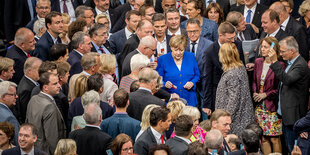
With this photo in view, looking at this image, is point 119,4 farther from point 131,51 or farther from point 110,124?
point 110,124

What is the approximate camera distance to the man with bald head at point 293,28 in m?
9.77

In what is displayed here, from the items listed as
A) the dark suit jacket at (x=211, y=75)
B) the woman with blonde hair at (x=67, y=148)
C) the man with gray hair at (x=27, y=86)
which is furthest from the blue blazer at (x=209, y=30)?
the woman with blonde hair at (x=67, y=148)

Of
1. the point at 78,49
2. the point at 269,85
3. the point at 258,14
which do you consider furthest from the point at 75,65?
the point at 258,14

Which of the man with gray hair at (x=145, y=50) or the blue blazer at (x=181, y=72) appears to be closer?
the man with gray hair at (x=145, y=50)

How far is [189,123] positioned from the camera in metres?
6.27

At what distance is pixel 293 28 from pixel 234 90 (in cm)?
241

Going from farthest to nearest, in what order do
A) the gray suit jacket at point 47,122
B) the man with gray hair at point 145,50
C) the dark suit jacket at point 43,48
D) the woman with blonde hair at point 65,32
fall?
the woman with blonde hair at point 65,32
the dark suit jacket at point 43,48
the man with gray hair at point 145,50
the gray suit jacket at point 47,122

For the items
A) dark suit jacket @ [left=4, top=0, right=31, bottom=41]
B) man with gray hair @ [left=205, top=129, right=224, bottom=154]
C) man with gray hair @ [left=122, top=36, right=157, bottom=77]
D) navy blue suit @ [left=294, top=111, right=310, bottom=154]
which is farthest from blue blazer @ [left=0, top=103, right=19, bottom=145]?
dark suit jacket @ [left=4, top=0, right=31, bottom=41]

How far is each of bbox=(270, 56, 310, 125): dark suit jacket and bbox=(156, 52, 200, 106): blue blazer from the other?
1.34 meters

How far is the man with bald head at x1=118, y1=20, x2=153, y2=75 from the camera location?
365 inches

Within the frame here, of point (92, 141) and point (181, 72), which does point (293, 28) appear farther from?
point (92, 141)

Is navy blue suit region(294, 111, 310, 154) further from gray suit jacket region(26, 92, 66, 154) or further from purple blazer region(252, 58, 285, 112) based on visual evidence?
gray suit jacket region(26, 92, 66, 154)

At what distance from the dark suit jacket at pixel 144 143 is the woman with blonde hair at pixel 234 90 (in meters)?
2.05

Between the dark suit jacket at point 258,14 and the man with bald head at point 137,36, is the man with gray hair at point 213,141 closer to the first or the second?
the man with bald head at point 137,36
